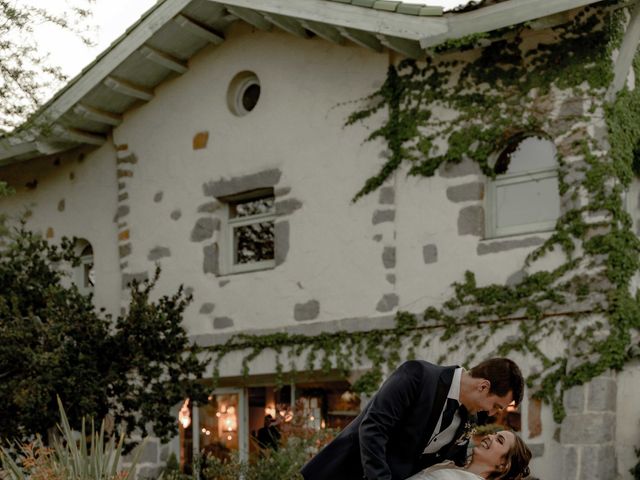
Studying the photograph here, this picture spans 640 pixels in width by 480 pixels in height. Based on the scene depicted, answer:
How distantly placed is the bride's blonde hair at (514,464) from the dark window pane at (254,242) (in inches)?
332

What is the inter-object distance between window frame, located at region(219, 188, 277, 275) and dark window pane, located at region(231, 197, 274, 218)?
0.04 m

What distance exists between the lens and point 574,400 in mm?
11031

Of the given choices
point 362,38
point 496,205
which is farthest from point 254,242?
point 496,205

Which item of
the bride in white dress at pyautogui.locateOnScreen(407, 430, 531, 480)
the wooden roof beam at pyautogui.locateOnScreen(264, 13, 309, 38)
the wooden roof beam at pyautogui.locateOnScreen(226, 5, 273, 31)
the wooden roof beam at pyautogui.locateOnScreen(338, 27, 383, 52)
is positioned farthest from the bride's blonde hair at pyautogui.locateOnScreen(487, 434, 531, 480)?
the wooden roof beam at pyautogui.locateOnScreen(226, 5, 273, 31)

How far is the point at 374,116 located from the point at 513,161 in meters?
1.77

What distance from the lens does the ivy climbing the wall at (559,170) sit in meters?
11.2

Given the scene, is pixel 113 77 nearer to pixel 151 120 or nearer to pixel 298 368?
pixel 151 120

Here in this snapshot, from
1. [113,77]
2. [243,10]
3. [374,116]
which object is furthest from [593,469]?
[113,77]

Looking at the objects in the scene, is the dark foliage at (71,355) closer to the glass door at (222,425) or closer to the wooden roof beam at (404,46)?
the glass door at (222,425)

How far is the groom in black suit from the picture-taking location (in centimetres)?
575

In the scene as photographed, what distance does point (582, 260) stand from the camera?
1131 cm

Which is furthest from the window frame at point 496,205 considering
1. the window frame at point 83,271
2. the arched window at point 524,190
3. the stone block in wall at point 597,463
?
the window frame at point 83,271

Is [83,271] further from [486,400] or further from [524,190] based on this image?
[486,400]

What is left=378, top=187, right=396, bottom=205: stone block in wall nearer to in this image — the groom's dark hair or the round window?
the round window
